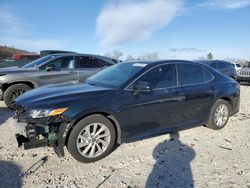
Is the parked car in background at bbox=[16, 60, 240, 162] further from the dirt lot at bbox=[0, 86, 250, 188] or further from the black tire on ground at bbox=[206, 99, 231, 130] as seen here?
the dirt lot at bbox=[0, 86, 250, 188]

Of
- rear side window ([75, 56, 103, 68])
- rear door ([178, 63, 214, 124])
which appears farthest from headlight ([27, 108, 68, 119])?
rear side window ([75, 56, 103, 68])

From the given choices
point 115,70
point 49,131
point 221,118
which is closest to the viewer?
point 49,131

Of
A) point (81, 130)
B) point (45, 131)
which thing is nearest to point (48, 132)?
point (45, 131)

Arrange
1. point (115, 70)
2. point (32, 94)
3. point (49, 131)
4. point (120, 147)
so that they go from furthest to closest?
point (115, 70) → point (120, 147) → point (32, 94) → point (49, 131)

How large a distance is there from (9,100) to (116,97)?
14.2 ft

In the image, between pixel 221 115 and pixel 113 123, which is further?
pixel 221 115

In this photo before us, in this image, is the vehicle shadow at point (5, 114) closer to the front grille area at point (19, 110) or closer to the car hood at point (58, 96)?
the front grille area at point (19, 110)

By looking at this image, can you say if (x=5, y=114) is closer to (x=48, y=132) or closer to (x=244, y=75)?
(x=48, y=132)

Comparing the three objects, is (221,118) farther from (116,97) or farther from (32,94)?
(32,94)

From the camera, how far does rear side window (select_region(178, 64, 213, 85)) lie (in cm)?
496

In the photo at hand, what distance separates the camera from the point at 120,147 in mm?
4512

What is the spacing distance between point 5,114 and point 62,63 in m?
2.37

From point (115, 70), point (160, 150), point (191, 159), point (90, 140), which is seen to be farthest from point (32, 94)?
point (191, 159)

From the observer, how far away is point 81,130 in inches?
151
